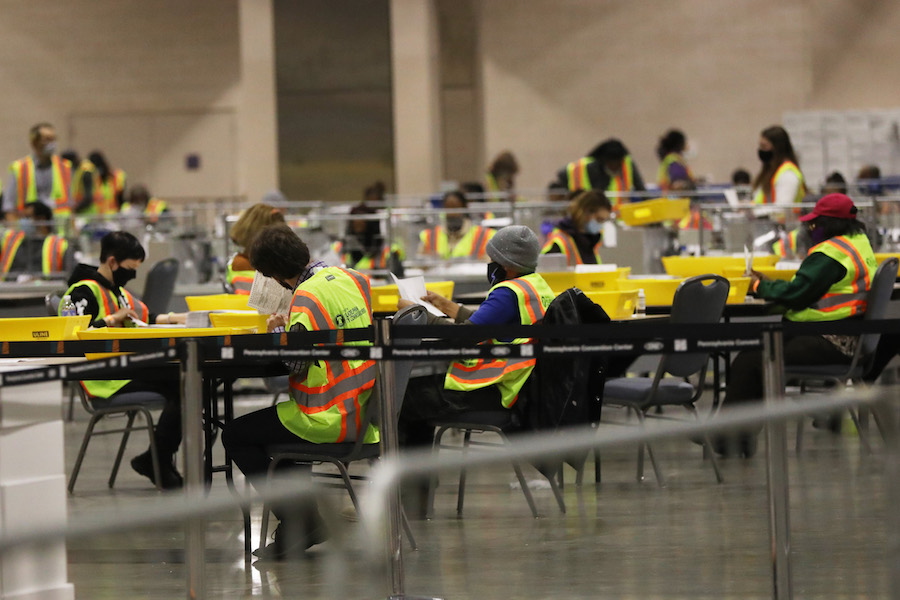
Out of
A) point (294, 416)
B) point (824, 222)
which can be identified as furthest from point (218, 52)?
point (294, 416)

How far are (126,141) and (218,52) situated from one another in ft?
6.30

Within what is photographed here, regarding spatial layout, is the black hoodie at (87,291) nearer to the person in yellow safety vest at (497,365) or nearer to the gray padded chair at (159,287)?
the person in yellow safety vest at (497,365)

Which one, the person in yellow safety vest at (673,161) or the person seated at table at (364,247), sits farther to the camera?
the person in yellow safety vest at (673,161)

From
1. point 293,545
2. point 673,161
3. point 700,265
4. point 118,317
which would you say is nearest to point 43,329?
point 118,317

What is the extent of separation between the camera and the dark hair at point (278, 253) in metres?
4.22

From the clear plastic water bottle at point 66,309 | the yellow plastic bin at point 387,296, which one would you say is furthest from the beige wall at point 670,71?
the clear plastic water bottle at point 66,309

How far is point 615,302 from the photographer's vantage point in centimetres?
516

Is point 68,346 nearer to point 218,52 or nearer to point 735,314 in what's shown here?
point 735,314

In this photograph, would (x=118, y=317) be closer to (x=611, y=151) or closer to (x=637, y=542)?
(x=637, y=542)

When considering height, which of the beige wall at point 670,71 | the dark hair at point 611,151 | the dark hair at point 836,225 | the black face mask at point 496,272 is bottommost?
the black face mask at point 496,272

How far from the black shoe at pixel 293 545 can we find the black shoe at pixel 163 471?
1174mm

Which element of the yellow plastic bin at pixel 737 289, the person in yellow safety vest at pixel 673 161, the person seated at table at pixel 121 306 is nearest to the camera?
the person seated at table at pixel 121 306

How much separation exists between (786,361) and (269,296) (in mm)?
2355

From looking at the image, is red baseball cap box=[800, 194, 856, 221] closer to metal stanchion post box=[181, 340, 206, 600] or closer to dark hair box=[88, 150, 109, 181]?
metal stanchion post box=[181, 340, 206, 600]
